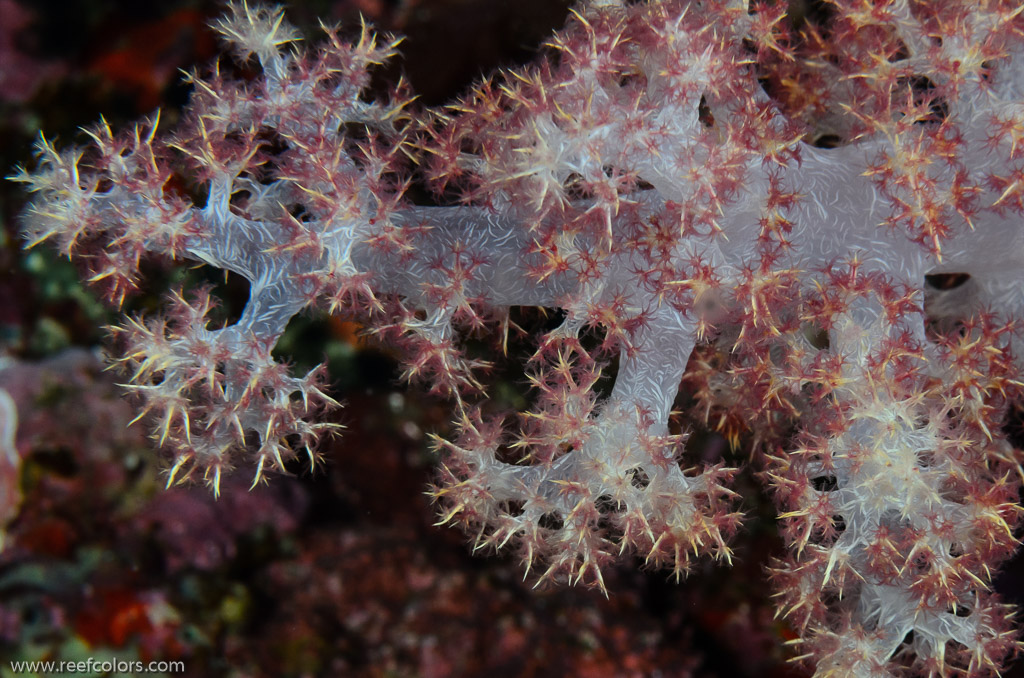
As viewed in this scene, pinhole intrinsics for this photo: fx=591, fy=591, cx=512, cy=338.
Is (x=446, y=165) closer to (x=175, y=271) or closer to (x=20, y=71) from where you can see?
(x=175, y=271)

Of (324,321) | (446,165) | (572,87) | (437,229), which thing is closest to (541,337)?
(437,229)

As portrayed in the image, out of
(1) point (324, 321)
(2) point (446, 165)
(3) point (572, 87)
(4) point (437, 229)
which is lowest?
(1) point (324, 321)

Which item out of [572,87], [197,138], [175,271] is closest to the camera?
[572,87]

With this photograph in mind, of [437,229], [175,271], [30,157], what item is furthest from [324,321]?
[30,157]

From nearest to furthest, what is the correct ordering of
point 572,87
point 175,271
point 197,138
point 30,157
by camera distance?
point 572,87 → point 197,138 → point 175,271 → point 30,157

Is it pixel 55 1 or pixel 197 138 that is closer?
pixel 197 138

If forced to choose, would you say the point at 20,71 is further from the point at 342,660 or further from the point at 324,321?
the point at 342,660

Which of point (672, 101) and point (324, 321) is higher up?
point (672, 101)
